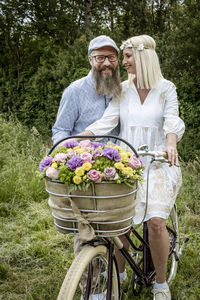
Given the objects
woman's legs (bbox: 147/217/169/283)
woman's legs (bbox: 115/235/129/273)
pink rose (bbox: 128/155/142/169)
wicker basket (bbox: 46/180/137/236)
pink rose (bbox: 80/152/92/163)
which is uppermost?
pink rose (bbox: 80/152/92/163)

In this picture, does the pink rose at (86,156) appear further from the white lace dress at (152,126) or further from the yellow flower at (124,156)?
the white lace dress at (152,126)

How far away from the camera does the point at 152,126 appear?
106 inches

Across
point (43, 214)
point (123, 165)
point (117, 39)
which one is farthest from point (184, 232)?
point (117, 39)

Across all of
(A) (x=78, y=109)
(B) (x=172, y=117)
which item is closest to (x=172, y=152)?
(B) (x=172, y=117)

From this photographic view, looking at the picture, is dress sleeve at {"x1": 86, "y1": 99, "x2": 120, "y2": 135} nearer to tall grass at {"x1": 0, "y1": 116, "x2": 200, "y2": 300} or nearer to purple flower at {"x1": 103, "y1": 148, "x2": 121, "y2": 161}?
purple flower at {"x1": 103, "y1": 148, "x2": 121, "y2": 161}

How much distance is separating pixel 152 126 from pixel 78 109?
23.5 inches

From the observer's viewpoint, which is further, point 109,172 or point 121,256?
point 121,256

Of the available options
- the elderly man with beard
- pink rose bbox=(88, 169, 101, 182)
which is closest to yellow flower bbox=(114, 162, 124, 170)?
pink rose bbox=(88, 169, 101, 182)

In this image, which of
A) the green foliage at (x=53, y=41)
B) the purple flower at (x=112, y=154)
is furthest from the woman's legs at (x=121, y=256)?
the green foliage at (x=53, y=41)

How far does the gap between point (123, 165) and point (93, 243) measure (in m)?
0.54

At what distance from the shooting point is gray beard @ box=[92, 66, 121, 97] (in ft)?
9.09

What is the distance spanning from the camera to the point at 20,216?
463cm

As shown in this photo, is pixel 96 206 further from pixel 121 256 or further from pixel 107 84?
pixel 121 256

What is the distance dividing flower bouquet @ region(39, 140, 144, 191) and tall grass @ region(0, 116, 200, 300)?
63.9 inches
